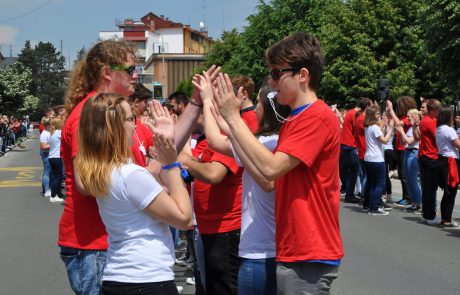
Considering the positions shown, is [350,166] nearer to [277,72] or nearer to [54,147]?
[54,147]

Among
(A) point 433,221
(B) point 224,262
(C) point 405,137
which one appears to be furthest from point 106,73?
(C) point 405,137

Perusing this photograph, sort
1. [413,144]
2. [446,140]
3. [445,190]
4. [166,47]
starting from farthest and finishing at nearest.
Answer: [166,47] → [413,144] → [445,190] → [446,140]

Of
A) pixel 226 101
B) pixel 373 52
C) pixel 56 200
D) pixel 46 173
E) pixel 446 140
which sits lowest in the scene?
pixel 56 200

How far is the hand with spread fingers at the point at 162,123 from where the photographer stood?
292 cm

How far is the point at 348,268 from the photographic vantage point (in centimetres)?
732

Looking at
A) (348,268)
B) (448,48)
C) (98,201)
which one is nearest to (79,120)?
(98,201)

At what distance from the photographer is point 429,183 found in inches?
398

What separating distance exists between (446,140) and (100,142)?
7762mm

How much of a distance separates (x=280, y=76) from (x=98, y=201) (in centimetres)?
101

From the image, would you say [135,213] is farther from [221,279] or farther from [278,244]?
[221,279]

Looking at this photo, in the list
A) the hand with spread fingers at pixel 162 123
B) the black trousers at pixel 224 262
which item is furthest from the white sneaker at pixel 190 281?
the hand with spread fingers at pixel 162 123

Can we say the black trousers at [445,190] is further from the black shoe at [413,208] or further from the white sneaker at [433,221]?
the black shoe at [413,208]

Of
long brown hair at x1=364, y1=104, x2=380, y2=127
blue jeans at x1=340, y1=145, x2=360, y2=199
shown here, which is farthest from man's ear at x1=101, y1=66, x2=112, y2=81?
blue jeans at x1=340, y1=145, x2=360, y2=199

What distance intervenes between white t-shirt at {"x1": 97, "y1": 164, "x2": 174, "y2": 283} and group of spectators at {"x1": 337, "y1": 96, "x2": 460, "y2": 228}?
296 inches
